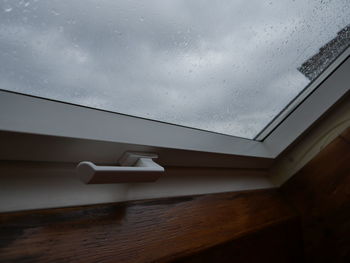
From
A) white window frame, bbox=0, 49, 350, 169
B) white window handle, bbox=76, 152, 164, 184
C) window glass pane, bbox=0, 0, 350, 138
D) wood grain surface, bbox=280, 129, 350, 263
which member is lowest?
wood grain surface, bbox=280, 129, 350, 263

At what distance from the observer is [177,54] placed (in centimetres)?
57

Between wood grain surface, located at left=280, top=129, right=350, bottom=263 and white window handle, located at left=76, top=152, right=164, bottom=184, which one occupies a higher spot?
white window handle, located at left=76, top=152, right=164, bottom=184

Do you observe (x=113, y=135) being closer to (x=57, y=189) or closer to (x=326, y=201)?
(x=57, y=189)

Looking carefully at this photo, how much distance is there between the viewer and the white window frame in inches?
13.0

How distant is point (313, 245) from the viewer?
0.95m

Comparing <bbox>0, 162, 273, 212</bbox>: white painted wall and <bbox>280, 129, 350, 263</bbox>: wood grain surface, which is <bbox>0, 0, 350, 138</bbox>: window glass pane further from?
<bbox>280, 129, 350, 263</bbox>: wood grain surface

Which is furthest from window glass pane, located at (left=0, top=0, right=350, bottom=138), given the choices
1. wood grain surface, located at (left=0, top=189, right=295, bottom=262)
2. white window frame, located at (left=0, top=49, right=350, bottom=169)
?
wood grain surface, located at (left=0, top=189, right=295, bottom=262)

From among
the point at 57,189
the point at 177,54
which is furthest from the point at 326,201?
the point at 57,189

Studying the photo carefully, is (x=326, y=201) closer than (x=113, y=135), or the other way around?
(x=113, y=135)

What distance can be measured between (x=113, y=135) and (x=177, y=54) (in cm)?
27

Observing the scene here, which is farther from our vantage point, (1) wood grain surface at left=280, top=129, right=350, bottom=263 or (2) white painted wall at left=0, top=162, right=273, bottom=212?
(1) wood grain surface at left=280, top=129, right=350, bottom=263

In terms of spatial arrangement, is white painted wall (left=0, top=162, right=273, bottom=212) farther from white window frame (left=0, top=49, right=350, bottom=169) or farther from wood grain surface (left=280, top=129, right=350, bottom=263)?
wood grain surface (left=280, top=129, right=350, bottom=263)

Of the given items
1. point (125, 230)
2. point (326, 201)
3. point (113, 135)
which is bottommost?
point (326, 201)

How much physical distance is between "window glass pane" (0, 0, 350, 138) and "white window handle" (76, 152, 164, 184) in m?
0.12
